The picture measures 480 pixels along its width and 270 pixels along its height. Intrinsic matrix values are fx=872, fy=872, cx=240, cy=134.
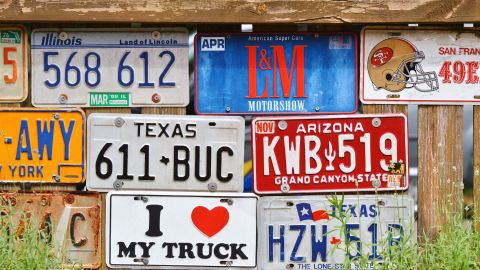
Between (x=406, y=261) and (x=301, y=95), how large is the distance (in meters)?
1.05

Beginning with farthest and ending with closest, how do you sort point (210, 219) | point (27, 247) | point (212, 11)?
point (210, 219)
point (212, 11)
point (27, 247)

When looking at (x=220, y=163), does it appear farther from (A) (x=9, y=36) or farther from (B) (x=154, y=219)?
(A) (x=9, y=36)

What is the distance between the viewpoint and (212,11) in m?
4.59

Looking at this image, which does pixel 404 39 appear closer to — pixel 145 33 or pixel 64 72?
pixel 145 33

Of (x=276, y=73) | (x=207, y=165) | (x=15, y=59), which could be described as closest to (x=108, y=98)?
(x=15, y=59)

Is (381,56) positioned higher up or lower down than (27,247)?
higher up

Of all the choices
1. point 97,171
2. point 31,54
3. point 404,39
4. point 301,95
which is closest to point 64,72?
point 31,54

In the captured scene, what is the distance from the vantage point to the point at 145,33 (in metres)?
4.72

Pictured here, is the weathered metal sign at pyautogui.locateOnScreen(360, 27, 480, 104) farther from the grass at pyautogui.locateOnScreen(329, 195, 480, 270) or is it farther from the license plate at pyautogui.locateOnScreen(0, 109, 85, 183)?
the license plate at pyautogui.locateOnScreen(0, 109, 85, 183)

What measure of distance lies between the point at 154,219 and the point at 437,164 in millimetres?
1567

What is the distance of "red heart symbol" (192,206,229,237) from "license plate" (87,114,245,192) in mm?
114

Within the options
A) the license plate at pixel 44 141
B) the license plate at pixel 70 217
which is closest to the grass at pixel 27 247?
the license plate at pixel 70 217

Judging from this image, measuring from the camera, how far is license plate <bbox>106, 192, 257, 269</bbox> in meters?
4.69

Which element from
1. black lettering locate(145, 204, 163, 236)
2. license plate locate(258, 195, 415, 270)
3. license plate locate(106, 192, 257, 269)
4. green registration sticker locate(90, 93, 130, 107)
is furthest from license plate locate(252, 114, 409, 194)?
green registration sticker locate(90, 93, 130, 107)
